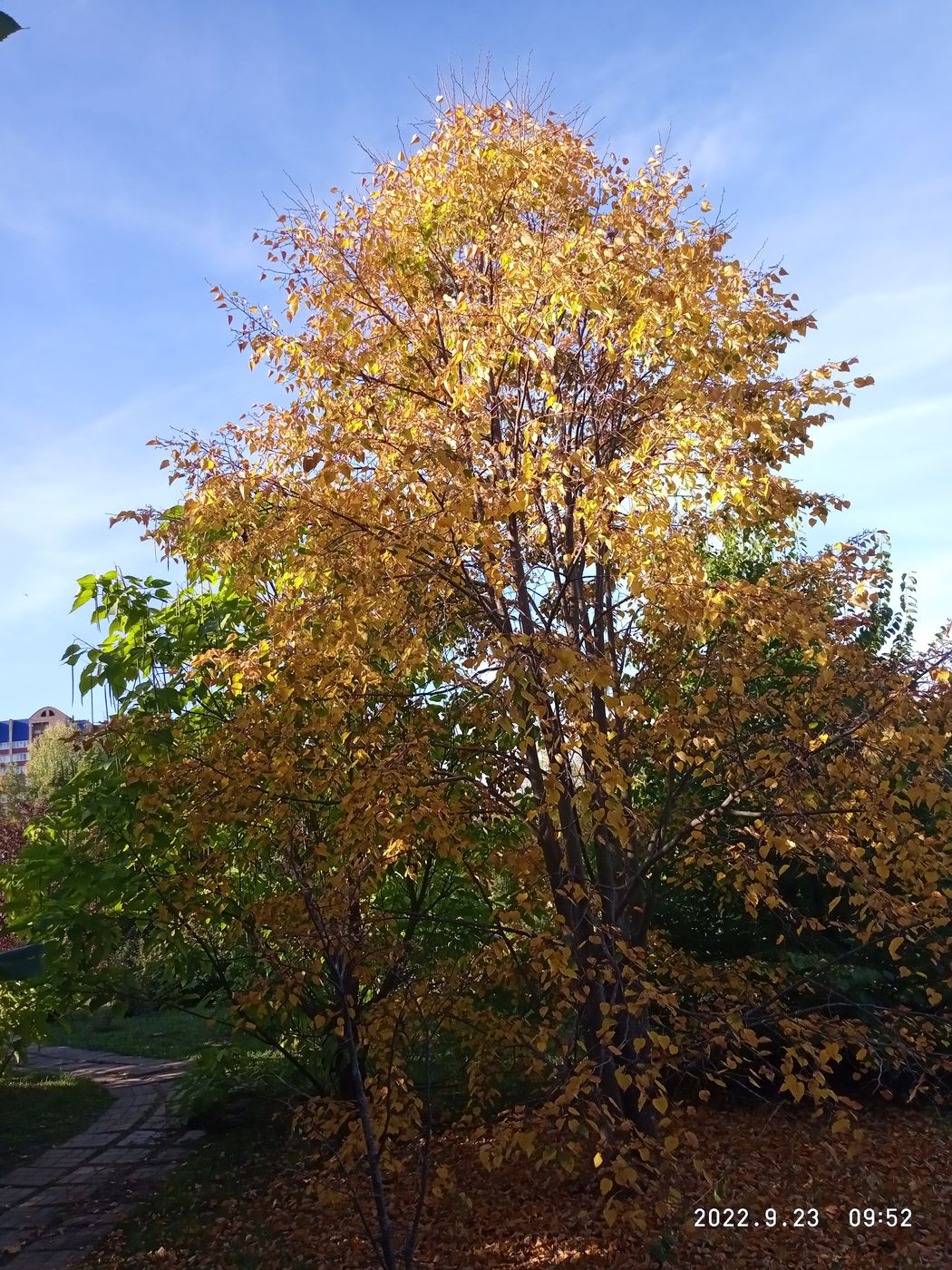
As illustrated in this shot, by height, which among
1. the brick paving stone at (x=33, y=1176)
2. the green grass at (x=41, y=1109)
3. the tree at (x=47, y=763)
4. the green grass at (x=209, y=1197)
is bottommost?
the green grass at (x=41, y=1109)

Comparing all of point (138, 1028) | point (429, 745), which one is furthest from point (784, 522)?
point (138, 1028)

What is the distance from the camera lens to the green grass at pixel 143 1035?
1456cm

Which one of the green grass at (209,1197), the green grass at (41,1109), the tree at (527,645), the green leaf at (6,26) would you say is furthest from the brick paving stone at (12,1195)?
the green leaf at (6,26)

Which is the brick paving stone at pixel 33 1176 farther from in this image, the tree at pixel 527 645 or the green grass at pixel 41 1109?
the tree at pixel 527 645

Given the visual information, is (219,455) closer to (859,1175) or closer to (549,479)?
(549,479)

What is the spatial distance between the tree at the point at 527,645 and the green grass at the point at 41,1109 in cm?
462

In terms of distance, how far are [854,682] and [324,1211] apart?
4733mm

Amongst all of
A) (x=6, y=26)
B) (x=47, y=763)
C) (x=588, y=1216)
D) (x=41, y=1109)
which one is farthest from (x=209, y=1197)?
(x=47, y=763)

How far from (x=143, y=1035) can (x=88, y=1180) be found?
9795mm

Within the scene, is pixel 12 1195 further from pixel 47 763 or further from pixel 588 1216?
pixel 47 763

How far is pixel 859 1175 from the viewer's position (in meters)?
6.12

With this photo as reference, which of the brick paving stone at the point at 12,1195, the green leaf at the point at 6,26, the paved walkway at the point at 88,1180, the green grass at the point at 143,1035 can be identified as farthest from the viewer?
the green grass at the point at 143,1035

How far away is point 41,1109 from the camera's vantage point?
10.2 m

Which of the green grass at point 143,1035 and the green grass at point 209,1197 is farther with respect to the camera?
the green grass at point 143,1035
